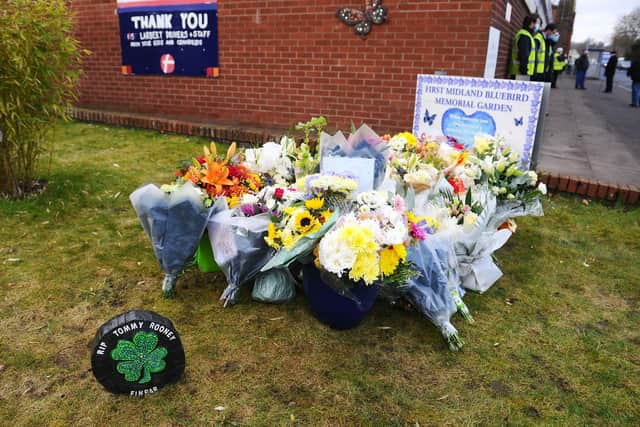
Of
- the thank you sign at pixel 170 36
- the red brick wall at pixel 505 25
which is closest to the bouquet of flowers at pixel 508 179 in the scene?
the red brick wall at pixel 505 25

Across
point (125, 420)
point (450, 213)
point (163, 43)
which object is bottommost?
point (125, 420)

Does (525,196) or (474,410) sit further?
(525,196)

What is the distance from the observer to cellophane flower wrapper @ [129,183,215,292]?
108 inches

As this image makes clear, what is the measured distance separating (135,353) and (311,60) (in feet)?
16.7

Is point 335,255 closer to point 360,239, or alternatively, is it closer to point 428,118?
point 360,239

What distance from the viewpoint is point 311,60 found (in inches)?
255

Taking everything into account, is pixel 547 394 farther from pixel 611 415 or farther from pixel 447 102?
pixel 447 102

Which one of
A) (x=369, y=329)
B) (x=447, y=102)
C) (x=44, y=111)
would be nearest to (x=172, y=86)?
(x=44, y=111)

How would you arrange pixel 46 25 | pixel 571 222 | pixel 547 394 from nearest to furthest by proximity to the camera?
pixel 547 394 → pixel 46 25 → pixel 571 222

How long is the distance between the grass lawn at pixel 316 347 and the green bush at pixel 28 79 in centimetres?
66

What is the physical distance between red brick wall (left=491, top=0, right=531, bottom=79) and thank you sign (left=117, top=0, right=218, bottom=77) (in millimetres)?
3786

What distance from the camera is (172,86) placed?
7668 millimetres

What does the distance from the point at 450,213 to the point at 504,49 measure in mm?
5096

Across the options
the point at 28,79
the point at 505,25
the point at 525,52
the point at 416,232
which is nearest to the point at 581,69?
the point at 525,52
